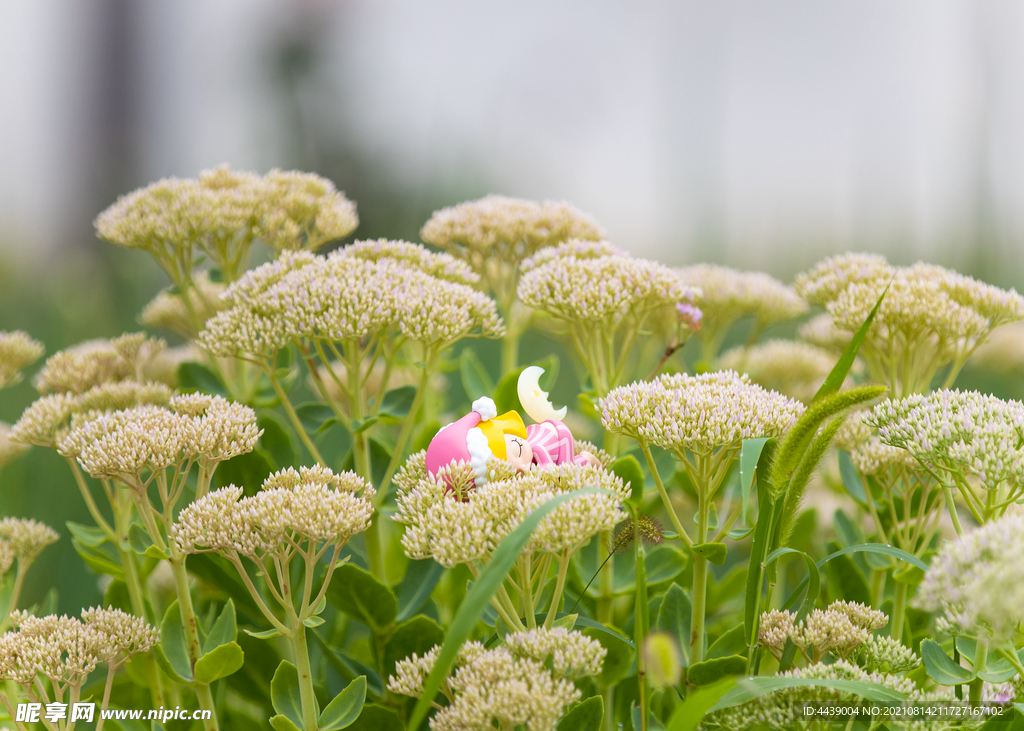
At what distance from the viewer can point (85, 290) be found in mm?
3945

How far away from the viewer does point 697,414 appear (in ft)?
4.20

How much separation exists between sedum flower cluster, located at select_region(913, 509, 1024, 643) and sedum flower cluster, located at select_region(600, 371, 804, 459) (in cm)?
40

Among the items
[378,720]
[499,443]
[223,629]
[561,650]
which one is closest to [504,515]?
[561,650]

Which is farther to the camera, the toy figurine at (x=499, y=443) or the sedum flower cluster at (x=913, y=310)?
the sedum flower cluster at (x=913, y=310)

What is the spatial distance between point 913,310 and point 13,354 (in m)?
2.31

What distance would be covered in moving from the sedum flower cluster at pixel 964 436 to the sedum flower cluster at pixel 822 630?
0.88 ft

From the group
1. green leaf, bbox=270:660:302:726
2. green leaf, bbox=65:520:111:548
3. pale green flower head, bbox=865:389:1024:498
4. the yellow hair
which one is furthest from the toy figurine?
green leaf, bbox=65:520:111:548

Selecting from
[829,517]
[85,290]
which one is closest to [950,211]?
[829,517]

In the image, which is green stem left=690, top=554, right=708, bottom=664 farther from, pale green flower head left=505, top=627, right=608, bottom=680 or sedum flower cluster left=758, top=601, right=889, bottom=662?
pale green flower head left=505, top=627, right=608, bottom=680

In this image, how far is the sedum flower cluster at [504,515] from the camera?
1123mm

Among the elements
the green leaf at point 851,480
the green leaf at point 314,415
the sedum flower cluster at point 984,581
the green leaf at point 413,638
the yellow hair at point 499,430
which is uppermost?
the sedum flower cluster at point 984,581

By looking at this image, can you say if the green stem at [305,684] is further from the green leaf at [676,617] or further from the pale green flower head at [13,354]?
the pale green flower head at [13,354]

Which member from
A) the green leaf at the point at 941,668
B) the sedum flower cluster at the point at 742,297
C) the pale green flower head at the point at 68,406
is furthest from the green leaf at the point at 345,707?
the sedum flower cluster at the point at 742,297

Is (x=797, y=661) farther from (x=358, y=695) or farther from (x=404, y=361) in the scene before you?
(x=404, y=361)
